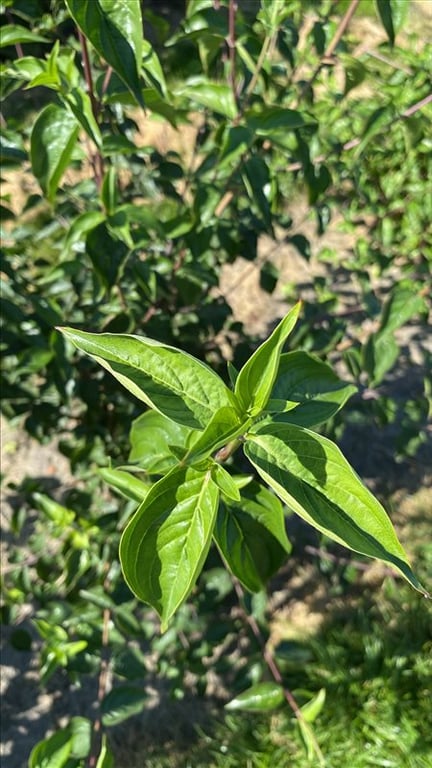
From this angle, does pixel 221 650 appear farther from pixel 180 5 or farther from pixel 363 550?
pixel 180 5

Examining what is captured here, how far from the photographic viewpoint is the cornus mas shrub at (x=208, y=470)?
0.83 m

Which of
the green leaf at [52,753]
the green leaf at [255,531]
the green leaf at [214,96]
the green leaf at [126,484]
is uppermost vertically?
the green leaf at [214,96]

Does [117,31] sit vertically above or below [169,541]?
above

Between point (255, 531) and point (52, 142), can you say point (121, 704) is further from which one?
point (52, 142)

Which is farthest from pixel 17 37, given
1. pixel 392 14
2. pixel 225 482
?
pixel 225 482

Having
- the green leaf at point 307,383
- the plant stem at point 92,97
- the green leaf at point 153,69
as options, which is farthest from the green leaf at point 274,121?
the green leaf at point 307,383

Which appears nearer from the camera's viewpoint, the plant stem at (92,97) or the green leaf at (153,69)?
the plant stem at (92,97)

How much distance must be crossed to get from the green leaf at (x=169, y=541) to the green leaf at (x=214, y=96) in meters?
0.93

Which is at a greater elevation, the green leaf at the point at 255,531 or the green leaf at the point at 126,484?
the green leaf at the point at 126,484

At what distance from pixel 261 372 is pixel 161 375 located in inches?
5.9

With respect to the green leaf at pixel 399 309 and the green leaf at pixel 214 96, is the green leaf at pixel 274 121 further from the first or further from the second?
the green leaf at pixel 399 309

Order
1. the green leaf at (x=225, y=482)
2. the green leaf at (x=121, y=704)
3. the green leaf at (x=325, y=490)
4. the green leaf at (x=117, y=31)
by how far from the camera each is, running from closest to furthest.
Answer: the green leaf at (x=325, y=490)
the green leaf at (x=225, y=482)
the green leaf at (x=117, y=31)
the green leaf at (x=121, y=704)

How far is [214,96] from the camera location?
147cm

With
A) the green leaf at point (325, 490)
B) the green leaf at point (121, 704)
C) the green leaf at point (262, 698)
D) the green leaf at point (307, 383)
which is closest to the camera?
the green leaf at point (325, 490)
